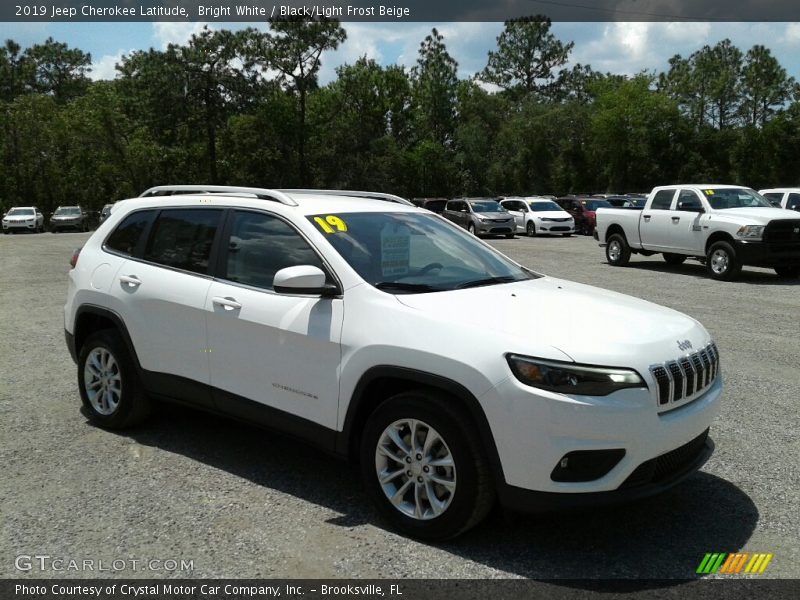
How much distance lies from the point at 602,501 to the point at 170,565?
200 cm

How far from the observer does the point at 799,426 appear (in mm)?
5586

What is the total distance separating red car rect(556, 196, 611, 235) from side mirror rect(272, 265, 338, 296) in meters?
30.1

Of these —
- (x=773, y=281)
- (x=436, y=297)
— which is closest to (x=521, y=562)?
(x=436, y=297)

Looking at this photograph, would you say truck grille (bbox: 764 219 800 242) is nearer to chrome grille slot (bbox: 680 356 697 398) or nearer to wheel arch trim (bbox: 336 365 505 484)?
chrome grille slot (bbox: 680 356 697 398)

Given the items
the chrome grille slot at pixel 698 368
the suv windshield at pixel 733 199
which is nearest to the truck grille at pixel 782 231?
the suv windshield at pixel 733 199

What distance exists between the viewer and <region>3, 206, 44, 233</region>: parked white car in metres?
44.5

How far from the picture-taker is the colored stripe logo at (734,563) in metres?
3.49

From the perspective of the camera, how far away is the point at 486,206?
104ft

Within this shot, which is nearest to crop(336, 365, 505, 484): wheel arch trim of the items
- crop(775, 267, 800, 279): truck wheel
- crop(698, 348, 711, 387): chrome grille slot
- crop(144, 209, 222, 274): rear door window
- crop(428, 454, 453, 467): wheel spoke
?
crop(428, 454, 453, 467): wheel spoke

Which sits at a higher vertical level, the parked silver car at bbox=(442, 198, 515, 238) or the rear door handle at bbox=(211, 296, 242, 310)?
the rear door handle at bbox=(211, 296, 242, 310)

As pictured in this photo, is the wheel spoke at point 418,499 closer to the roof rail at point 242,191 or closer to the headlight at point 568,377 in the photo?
the headlight at point 568,377

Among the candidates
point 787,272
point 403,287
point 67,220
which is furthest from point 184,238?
point 67,220

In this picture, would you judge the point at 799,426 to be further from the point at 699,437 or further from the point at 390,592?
the point at 390,592

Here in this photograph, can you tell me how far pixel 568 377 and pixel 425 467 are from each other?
84cm
